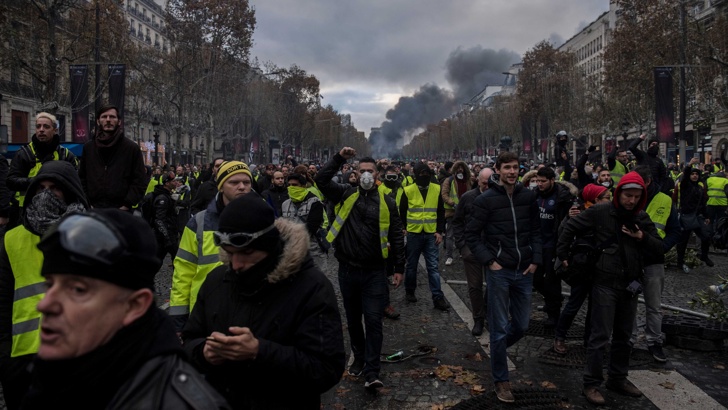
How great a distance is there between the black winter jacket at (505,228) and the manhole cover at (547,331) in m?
1.89

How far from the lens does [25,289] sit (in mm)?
2998

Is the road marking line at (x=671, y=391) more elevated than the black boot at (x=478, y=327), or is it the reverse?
the black boot at (x=478, y=327)

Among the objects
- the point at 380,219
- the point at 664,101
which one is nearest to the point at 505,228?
the point at 380,219

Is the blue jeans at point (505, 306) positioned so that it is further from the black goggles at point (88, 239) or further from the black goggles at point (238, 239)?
the black goggles at point (88, 239)

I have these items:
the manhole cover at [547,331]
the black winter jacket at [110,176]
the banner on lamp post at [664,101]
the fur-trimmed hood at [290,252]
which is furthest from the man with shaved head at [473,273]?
the banner on lamp post at [664,101]

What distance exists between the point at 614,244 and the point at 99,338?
14.6 feet

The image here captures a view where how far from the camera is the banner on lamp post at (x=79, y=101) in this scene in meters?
19.7

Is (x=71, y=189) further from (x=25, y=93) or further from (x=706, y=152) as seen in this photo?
(x=706, y=152)

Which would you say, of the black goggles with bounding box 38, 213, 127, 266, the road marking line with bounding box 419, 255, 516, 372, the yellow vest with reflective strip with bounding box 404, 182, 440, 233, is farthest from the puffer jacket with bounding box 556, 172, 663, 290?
the black goggles with bounding box 38, 213, 127, 266

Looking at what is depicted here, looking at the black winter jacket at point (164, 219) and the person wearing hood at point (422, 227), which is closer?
the person wearing hood at point (422, 227)

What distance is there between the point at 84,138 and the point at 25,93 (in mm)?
22316

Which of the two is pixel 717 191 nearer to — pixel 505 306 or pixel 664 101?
pixel 664 101

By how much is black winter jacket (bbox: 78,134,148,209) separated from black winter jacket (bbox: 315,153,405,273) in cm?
170

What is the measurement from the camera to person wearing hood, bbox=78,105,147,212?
497cm
